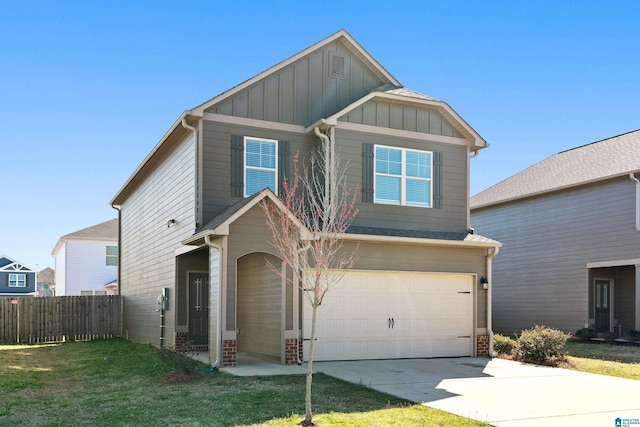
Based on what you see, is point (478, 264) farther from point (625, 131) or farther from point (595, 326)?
point (625, 131)

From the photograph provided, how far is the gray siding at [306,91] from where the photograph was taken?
1591 cm

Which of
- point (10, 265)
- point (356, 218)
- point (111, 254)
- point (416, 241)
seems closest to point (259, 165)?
point (356, 218)

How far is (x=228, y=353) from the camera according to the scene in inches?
526

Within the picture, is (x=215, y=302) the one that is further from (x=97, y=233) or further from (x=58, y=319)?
(x=97, y=233)

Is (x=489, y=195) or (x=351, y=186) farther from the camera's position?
(x=489, y=195)

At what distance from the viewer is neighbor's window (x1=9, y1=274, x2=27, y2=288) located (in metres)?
55.8

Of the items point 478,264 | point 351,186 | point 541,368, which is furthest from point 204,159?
point 541,368

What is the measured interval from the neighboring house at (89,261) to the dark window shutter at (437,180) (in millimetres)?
27843

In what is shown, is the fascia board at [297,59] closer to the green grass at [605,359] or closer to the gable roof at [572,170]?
the gable roof at [572,170]

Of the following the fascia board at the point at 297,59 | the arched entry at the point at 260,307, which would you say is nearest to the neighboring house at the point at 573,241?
the fascia board at the point at 297,59

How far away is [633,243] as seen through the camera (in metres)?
20.9

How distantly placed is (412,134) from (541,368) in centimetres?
676

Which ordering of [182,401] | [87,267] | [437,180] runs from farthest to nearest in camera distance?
[87,267] → [437,180] → [182,401]

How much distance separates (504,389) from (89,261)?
34204 mm
